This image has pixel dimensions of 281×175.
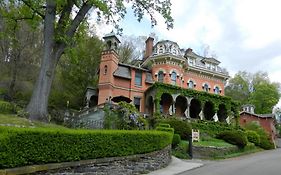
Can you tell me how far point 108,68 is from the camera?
3222 centimetres

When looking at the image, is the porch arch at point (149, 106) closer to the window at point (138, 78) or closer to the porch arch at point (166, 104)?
the porch arch at point (166, 104)

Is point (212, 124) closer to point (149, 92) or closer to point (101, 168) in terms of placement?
point (149, 92)

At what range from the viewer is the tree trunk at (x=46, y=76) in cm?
1496

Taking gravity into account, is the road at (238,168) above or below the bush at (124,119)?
below

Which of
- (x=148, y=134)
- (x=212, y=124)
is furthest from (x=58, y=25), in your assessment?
(x=212, y=124)

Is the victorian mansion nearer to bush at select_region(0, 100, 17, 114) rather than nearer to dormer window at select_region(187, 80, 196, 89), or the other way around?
dormer window at select_region(187, 80, 196, 89)

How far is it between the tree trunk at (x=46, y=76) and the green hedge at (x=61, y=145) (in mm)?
4852

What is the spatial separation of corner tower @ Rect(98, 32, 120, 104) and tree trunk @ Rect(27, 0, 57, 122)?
15247 millimetres

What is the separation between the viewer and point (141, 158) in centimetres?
1355

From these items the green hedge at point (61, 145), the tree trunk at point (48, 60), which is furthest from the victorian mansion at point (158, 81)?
the green hedge at point (61, 145)

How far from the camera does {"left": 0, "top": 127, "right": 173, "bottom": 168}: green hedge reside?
8102 millimetres

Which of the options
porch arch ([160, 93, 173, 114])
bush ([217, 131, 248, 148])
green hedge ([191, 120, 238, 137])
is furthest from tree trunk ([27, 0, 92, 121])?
porch arch ([160, 93, 173, 114])

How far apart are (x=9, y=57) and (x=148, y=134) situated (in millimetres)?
23655

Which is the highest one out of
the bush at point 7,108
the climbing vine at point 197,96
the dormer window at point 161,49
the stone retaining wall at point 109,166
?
the dormer window at point 161,49
